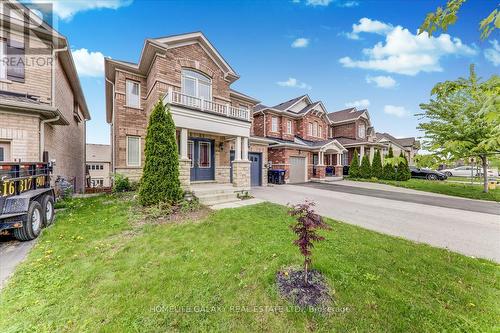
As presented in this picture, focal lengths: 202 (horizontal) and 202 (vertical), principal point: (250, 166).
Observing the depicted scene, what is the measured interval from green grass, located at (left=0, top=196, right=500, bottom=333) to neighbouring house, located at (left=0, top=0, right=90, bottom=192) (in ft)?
14.4

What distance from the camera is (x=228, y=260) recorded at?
391 centimetres

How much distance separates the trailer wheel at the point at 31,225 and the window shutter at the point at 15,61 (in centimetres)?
631

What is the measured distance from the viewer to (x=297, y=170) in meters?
18.5

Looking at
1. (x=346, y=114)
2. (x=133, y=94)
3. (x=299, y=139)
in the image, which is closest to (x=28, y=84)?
(x=133, y=94)

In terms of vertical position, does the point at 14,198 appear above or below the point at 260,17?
below

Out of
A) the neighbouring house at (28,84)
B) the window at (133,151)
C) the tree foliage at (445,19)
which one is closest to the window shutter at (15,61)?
the neighbouring house at (28,84)

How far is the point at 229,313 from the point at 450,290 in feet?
11.2

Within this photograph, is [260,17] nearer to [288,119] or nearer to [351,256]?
[288,119]

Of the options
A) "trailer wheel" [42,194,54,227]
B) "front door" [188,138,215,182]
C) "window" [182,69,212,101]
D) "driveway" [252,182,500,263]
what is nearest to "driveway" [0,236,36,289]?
"trailer wheel" [42,194,54,227]

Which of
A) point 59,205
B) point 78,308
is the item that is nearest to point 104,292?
point 78,308

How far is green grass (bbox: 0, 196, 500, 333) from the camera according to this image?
2.46 meters

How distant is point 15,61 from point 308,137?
2049cm

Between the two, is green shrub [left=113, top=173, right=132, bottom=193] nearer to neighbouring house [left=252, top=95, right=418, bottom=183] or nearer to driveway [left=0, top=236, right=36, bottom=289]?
driveway [left=0, top=236, right=36, bottom=289]

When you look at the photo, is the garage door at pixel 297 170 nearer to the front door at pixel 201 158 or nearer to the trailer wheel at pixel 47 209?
the front door at pixel 201 158
